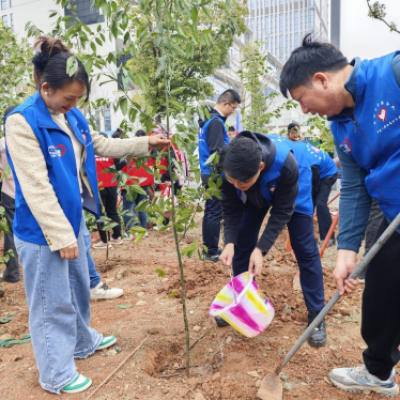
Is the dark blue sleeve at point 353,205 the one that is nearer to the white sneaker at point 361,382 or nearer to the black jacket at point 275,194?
the black jacket at point 275,194

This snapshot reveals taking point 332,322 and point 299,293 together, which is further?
point 299,293

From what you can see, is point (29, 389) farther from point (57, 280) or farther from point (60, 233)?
point (60, 233)

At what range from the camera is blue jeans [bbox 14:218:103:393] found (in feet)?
5.81

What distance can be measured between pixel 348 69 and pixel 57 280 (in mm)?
1622

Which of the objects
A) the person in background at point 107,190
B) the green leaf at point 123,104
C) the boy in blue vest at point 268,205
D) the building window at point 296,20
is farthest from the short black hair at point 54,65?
the building window at point 296,20

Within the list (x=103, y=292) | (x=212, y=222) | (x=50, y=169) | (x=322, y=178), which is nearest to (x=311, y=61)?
(x=50, y=169)

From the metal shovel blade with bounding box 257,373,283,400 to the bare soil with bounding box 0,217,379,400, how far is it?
0.24 feet

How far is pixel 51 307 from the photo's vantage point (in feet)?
5.98

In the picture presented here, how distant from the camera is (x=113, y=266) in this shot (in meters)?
4.12

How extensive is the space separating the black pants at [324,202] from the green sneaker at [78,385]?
3520mm

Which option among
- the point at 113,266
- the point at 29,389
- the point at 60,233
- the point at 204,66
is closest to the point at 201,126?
the point at 113,266

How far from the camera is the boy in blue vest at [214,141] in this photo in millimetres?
3816

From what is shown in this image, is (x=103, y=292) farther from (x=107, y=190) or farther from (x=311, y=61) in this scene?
(x=311, y=61)

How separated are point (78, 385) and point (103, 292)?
1.29 metres
